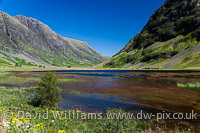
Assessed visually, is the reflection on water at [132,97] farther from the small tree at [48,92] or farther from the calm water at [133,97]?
the small tree at [48,92]

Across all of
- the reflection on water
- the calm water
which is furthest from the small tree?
the reflection on water

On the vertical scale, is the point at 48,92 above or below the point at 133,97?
above

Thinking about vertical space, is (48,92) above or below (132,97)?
above

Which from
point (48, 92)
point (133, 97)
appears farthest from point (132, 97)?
point (48, 92)

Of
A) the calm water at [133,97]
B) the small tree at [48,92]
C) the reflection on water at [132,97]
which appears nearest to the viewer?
the small tree at [48,92]

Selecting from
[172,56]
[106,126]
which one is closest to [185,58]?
[172,56]

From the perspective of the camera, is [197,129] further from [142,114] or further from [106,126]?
[106,126]

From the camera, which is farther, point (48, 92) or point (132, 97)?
point (132, 97)

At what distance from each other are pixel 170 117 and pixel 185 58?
17268 cm

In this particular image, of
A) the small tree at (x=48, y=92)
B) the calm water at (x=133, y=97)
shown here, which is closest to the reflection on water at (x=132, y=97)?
the calm water at (x=133, y=97)

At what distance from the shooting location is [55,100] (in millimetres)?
19469

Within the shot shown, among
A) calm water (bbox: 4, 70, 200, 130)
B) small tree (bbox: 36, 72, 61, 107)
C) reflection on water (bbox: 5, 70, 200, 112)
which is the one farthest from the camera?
reflection on water (bbox: 5, 70, 200, 112)

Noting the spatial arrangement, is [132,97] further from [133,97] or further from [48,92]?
[48,92]

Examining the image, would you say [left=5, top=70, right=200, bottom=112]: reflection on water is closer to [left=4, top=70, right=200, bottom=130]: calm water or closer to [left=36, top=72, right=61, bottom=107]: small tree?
[left=4, top=70, right=200, bottom=130]: calm water
